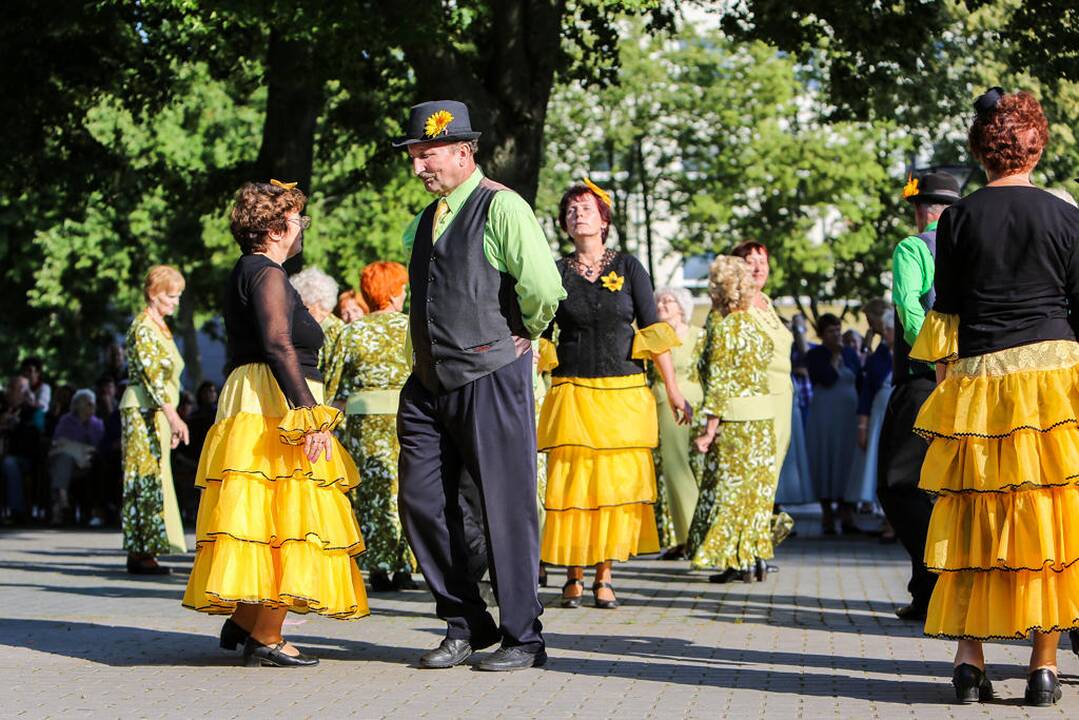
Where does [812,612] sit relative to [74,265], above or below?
below

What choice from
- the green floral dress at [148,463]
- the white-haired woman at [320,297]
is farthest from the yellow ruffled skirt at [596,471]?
the green floral dress at [148,463]

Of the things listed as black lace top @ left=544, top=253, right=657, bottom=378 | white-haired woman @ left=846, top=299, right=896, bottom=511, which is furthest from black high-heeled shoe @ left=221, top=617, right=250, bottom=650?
white-haired woman @ left=846, top=299, right=896, bottom=511

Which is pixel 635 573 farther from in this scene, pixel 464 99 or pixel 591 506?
pixel 464 99

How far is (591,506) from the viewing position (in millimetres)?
10266

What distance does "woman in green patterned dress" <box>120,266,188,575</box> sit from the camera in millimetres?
12453

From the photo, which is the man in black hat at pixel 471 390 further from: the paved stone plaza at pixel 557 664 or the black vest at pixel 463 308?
the paved stone plaza at pixel 557 664

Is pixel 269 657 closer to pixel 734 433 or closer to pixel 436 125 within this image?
pixel 436 125

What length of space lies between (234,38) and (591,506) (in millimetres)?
12939

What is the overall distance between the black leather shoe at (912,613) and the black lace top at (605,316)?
2.11 meters

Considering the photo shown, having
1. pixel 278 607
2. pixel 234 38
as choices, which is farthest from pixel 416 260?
pixel 234 38

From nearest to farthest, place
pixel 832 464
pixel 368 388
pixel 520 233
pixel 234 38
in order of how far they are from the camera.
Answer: pixel 520 233
pixel 368 388
pixel 832 464
pixel 234 38

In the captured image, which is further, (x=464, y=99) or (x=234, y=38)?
(x=234, y=38)

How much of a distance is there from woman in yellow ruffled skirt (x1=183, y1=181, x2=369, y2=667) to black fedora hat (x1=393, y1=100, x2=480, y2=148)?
2.28 feet

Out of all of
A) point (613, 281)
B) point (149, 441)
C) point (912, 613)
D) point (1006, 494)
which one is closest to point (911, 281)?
point (912, 613)
